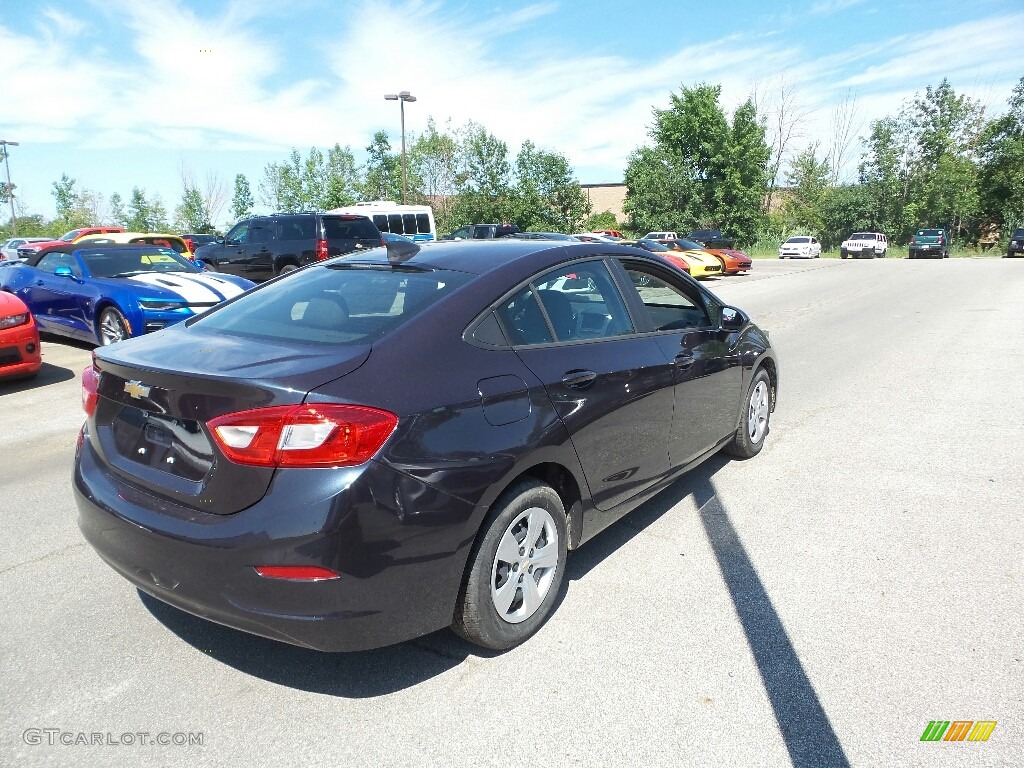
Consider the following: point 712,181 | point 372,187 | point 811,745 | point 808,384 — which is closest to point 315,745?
point 811,745

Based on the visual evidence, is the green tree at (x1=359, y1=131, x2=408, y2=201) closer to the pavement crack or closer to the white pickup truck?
the white pickup truck

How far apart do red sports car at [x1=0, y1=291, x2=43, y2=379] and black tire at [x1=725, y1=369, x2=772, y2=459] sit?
6925 millimetres

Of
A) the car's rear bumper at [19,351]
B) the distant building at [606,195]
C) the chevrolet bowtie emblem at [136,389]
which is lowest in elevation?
the car's rear bumper at [19,351]

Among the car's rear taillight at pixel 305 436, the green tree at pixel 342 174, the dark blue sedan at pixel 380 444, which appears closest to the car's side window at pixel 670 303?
the dark blue sedan at pixel 380 444

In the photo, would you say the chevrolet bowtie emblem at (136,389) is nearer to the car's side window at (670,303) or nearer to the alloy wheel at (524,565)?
the alloy wheel at (524,565)

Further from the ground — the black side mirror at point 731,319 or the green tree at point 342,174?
the green tree at point 342,174

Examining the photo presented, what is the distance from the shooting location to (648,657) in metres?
2.81

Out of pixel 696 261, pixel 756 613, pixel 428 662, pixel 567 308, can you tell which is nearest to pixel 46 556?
pixel 428 662

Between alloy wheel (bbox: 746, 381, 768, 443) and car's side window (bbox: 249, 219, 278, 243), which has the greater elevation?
car's side window (bbox: 249, 219, 278, 243)

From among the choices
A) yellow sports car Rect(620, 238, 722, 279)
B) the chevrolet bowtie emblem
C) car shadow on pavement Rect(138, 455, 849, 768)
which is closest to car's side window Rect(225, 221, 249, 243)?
yellow sports car Rect(620, 238, 722, 279)

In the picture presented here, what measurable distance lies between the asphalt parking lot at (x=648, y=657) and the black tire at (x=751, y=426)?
29 centimetres

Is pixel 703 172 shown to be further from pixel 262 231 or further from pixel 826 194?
pixel 262 231

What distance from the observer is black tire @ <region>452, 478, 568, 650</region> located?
8.68 ft

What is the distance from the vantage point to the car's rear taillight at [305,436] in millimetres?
2279
